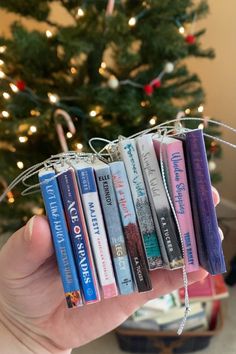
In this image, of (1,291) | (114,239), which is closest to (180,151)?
(114,239)

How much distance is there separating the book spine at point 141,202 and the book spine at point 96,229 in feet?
0.17

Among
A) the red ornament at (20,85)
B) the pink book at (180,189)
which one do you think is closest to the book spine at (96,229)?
the pink book at (180,189)

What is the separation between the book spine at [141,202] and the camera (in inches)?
21.4

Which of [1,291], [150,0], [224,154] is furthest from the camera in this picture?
[224,154]

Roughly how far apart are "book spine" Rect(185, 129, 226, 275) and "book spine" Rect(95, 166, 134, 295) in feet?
0.35

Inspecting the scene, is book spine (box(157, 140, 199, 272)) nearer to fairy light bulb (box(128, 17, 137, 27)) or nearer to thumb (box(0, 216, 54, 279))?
thumb (box(0, 216, 54, 279))

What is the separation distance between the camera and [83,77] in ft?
4.24

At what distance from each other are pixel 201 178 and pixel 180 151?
45 mm

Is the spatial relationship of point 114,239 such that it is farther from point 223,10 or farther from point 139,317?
point 223,10

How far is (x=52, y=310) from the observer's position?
658 mm

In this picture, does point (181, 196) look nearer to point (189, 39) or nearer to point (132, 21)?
point (132, 21)

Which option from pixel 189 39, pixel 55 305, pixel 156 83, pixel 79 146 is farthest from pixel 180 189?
pixel 189 39

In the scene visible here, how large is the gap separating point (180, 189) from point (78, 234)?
0.15m

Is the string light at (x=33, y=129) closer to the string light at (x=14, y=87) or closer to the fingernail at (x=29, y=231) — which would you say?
the string light at (x=14, y=87)
